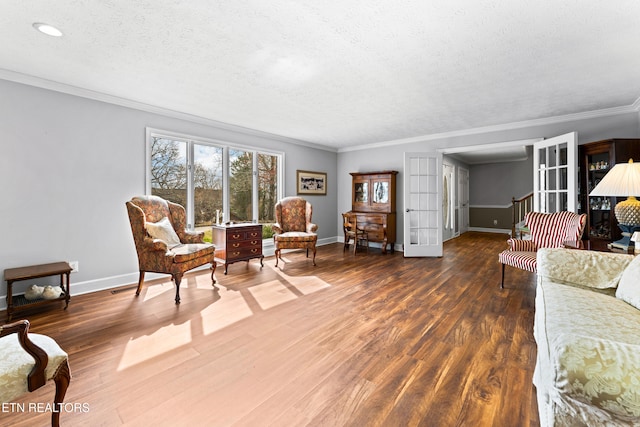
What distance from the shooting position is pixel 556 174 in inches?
153

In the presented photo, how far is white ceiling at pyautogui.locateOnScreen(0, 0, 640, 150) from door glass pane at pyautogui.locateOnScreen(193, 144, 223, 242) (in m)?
0.74

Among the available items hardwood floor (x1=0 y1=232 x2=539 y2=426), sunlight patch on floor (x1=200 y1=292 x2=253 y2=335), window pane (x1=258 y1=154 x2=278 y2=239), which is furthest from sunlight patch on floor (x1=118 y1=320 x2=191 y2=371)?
window pane (x1=258 y1=154 x2=278 y2=239)

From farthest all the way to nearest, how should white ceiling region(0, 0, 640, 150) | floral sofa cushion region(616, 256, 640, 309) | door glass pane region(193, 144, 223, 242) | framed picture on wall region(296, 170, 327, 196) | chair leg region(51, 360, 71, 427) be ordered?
1. framed picture on wall region(296, 170, 327, 196)
2. door glass pane region(193, 144, 223, 242)
3. white ceiling region(0, 0, 640, 150)
4. floral sofa cushion region(616, 256, 640, 309)
5. chair leg region(51, 360, 71, 427)

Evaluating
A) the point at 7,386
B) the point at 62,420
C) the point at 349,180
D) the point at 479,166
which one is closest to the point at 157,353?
the point at 62,420

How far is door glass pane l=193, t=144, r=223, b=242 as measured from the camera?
14.3 feet

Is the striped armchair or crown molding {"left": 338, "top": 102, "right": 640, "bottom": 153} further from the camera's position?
crown molding {"left": 338, "top": 102, "right": 640, "bottom": 153}

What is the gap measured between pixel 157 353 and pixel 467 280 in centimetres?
361

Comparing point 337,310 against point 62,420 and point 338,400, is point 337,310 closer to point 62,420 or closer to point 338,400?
point 338,400

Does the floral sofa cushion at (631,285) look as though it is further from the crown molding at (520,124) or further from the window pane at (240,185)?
the window pane at (240,185)

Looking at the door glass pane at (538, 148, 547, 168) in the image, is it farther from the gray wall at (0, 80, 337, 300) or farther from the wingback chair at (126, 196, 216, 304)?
the gray wall at (0, 80, 337, 300)

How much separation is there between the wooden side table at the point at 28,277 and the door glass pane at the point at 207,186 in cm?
172

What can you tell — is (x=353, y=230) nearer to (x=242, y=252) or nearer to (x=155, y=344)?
(x=242, y=252)

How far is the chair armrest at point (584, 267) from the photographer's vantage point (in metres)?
1.85

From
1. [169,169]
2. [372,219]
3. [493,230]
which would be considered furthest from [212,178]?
[493,230]
